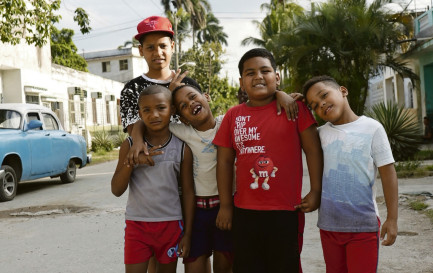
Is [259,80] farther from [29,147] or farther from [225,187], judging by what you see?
[29,147]

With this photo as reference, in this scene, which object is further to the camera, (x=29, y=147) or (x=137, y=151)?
(x=29, y=147)

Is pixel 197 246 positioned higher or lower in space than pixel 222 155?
lower

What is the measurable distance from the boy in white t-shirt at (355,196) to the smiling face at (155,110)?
95 cm

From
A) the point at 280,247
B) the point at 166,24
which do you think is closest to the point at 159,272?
the point at 280,247

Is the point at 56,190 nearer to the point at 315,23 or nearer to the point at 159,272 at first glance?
the point at 159,272

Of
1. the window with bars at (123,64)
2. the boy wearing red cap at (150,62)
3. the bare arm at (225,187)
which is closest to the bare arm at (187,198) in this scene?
the bare arm at (225,187)

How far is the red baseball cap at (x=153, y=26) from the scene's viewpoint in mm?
3100

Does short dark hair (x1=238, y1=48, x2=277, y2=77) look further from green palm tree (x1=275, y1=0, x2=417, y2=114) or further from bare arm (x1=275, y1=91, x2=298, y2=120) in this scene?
green palm tree (x1=275, y1=0, x2=417, y2=114)

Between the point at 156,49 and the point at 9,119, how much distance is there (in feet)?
23.4

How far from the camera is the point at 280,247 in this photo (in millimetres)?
2605

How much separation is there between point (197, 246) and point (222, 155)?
22.4 inches

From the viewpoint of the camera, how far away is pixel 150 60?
3.17 m

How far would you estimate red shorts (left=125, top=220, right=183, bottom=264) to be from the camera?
2764 millimetres

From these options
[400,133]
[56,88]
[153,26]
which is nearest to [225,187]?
[153,26]
